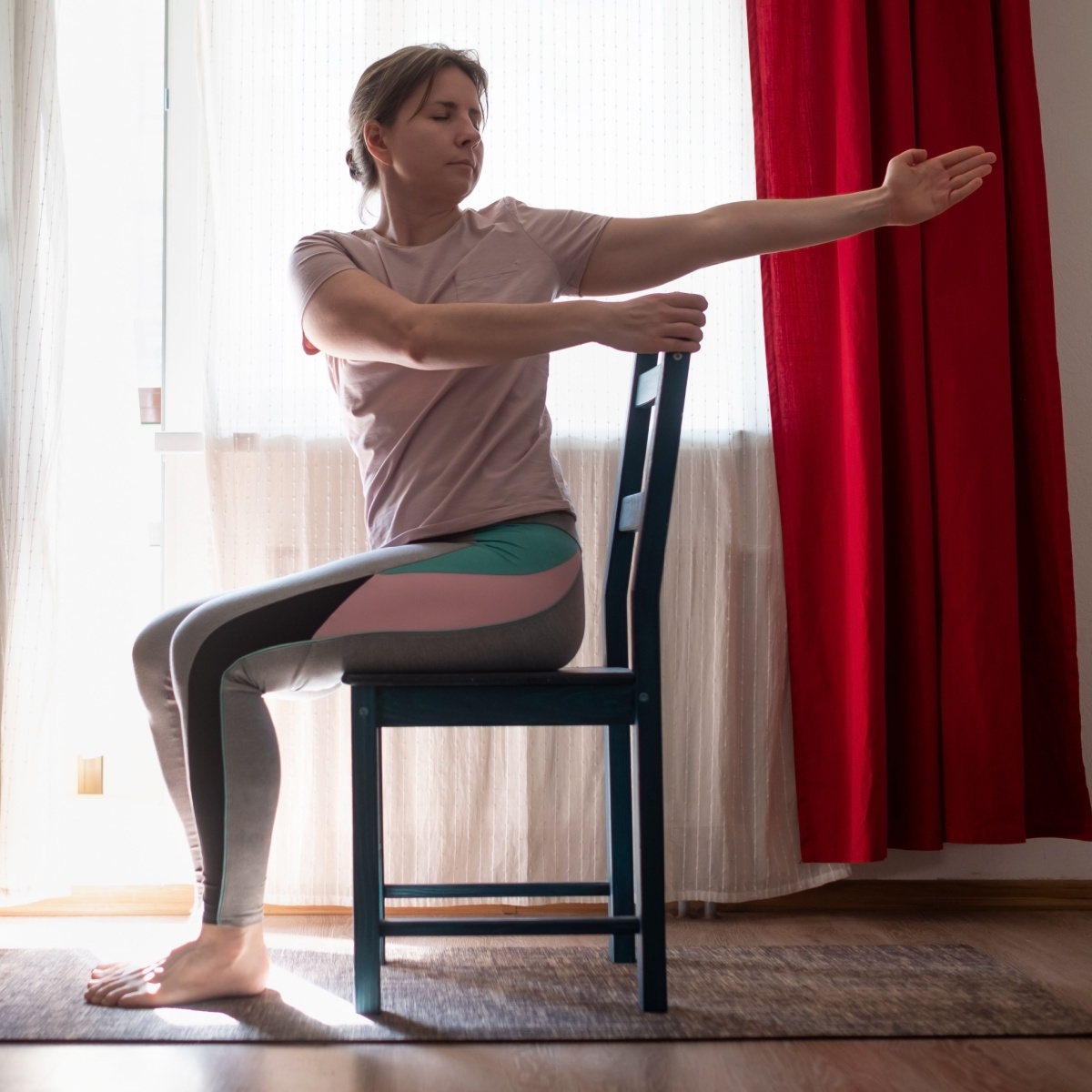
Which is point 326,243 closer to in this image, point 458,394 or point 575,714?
point 458,394

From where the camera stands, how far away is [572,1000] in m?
1.43

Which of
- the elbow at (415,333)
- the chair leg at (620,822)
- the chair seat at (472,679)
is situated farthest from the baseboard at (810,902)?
the elbow at (415,333)

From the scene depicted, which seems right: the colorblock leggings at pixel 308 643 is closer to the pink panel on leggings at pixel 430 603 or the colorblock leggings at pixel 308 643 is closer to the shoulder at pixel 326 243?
the pink panel on leggings at pixel 430 603

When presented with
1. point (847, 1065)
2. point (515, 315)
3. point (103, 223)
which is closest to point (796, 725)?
point (847, 1065)

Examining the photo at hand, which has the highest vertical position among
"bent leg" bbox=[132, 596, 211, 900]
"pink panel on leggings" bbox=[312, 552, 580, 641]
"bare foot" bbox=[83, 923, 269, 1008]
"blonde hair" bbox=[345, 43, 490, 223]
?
"blonde hair" bbox=[345, 43, 490, 223]

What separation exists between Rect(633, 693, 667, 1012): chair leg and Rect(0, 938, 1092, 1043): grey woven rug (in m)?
0.04

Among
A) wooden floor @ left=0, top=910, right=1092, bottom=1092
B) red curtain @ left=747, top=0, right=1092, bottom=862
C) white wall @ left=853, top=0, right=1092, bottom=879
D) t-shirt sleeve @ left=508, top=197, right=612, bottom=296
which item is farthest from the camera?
white wall @ left=853, top=0, right=1092, bottom=879

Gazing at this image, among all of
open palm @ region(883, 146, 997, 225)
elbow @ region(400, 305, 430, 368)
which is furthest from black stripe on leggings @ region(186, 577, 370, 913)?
open palm @ region(883, 146, 997, 225)

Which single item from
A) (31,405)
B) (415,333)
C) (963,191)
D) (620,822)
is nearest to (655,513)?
(415,333)

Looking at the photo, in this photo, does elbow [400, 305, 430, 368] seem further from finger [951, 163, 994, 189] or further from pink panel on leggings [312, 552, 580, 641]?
finger [951, 163, 994, 189]

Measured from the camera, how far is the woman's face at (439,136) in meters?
1.53

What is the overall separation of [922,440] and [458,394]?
890 millimetres

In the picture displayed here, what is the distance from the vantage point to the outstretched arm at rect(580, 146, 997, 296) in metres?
1.48

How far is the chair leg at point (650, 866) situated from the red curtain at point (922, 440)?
64 cm
